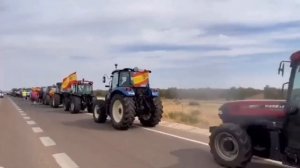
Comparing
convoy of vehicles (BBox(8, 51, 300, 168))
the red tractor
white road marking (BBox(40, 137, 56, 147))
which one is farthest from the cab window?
the red tractor

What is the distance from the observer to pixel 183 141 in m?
13.0

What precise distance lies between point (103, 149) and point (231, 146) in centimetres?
370

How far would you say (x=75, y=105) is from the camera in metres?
27.6

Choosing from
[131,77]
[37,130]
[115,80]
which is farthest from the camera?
[115,80]

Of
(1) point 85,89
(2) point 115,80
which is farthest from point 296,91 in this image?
(1) point 85,89

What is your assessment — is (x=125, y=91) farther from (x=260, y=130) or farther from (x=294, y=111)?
(x=294, y=111)

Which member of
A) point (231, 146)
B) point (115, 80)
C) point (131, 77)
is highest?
point (131, 77)

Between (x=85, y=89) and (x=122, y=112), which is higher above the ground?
(x=85, y=89)

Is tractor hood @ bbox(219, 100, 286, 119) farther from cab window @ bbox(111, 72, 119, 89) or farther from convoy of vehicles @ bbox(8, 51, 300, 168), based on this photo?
cab window @ bbox(111, 72, 119, 89)

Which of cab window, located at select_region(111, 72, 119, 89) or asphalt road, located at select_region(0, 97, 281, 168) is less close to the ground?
cab window, located at select_region(111, 72, 119, 89)

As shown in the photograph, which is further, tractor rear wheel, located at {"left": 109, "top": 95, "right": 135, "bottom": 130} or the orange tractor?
the orange tractor

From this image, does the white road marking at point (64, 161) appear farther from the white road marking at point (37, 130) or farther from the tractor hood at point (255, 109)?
the white road marking at point (37, 130)

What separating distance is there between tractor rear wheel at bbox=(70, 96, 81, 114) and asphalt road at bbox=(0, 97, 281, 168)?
11.0 metres

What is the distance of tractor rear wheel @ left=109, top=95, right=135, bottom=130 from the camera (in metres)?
16.7
